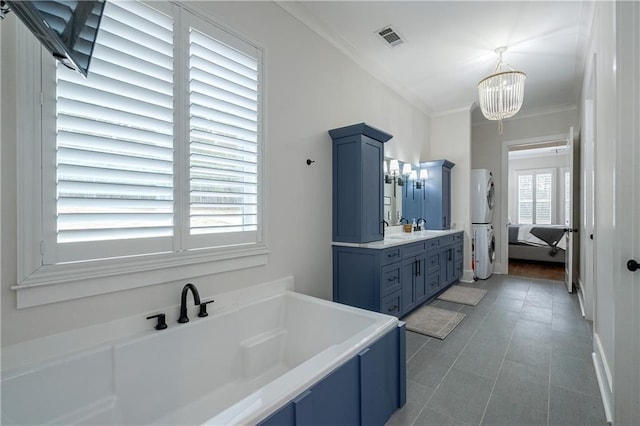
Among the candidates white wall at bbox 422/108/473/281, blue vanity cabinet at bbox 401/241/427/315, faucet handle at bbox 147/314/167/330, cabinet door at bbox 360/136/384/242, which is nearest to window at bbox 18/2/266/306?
faucet handle at bbox 147/314/167/330

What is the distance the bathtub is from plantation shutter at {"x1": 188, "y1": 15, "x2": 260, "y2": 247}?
613 millimetres

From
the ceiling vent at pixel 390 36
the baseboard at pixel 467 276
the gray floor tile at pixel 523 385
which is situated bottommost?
the gray floor tile at pixel 523 385

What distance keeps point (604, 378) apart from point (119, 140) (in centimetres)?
336

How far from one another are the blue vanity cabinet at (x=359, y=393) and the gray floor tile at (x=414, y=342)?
70 cm

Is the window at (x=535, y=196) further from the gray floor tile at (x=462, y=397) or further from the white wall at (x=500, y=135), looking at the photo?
the gray floor tile at (x=462, y=397)

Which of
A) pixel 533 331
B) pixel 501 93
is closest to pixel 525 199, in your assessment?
pixel 501 93

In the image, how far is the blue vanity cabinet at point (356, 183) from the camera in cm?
282

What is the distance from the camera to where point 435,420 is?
5.60ft

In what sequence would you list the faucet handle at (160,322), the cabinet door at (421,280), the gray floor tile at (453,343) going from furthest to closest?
the cabinet door at (421,280) < the gray floor tile at (453,343) < the faucet handle at (160,322)

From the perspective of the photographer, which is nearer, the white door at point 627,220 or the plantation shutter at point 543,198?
the white door at point 627,220

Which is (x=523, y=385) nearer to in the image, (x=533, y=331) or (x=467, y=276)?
(x=533, y=331)

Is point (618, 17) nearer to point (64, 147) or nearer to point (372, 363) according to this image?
point (372, 363)

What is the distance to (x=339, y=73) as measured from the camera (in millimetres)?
3172

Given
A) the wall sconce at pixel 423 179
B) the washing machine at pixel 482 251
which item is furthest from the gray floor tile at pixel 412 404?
the washing machine at pixel 482 251
